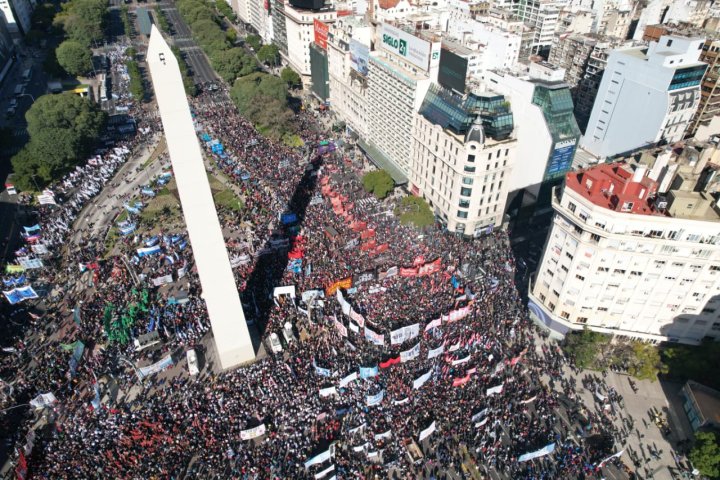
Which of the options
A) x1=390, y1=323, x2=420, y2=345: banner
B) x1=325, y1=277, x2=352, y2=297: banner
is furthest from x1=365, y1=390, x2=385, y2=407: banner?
x1=325, y1=277, x2=352, y2=297: banner

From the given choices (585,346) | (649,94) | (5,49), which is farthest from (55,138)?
(649,94)

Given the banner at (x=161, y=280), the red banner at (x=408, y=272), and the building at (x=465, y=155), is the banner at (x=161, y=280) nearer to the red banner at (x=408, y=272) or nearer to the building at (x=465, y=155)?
the red banner at (x=408, y=272)

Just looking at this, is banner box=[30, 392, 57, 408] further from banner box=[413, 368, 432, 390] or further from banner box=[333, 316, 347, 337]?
banner box=[413, 368, 432, 390]

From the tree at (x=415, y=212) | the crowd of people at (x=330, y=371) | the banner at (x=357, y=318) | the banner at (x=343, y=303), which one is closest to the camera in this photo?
the crowd of people at (x=330, y=371)

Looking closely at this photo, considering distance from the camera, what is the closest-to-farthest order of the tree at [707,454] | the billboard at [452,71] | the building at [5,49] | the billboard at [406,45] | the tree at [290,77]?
the tree at [707,454]
the billboard at [452,71]
the billboard at [406,45]
the tree at [290,77]
the building at [5,49]

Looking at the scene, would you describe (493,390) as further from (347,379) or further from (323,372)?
(323,372)

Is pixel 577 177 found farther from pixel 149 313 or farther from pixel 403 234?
pixel 149 313

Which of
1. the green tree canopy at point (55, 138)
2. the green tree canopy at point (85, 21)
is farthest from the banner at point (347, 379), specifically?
the green tree canopy at point (85, 21)
